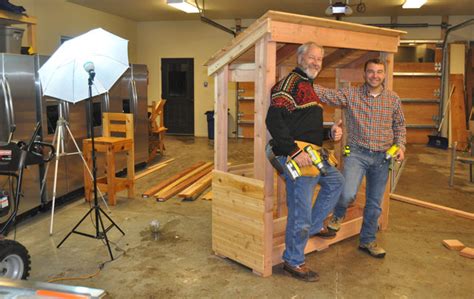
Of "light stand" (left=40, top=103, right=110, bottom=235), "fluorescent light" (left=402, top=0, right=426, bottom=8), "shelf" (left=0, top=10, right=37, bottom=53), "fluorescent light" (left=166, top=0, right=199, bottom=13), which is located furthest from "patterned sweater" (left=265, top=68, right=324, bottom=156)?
"fluorescent light" (left=402, top=0, right=426, bottom=8)

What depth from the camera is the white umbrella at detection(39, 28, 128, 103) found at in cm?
383

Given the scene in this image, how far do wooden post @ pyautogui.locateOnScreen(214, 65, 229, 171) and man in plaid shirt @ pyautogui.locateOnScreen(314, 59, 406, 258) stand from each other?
755 millimetres

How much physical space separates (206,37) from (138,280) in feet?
31.3

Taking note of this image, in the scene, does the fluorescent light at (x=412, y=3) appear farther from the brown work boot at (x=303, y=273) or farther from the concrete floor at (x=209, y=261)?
the brown work boot at (x=303, y=273)

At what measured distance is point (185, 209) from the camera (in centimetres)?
520

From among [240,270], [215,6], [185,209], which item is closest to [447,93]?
[215,6]

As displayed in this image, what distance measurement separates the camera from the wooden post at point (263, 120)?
3.14 m

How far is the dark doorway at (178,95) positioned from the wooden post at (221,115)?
8.85 meters

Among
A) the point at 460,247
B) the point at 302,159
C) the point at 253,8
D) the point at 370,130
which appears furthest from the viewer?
the point at 253,8

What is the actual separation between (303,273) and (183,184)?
124 inches

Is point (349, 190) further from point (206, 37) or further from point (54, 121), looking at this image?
point (206, 37)

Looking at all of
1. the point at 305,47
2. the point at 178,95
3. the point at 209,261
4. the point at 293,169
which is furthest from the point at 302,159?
the point at 178,95

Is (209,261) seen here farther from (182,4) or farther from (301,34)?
(182,4)

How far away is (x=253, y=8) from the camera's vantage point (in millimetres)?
10039
